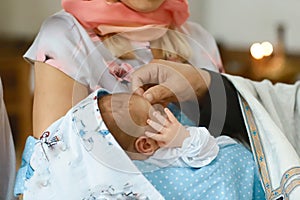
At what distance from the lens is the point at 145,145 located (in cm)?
66

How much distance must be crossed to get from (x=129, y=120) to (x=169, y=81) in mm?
132

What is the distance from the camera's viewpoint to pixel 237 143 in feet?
2.50

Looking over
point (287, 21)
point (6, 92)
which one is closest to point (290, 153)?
point (6, 92)

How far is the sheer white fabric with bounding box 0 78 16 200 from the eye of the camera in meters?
0.81

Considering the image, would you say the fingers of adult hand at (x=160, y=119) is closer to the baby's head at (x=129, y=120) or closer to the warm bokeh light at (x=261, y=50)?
the baby's head at (x=129, y=120)

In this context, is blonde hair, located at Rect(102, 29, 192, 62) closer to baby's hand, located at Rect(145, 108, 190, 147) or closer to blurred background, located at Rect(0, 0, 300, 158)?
baby's hand, located at Rect(145, 108, 190, 147)

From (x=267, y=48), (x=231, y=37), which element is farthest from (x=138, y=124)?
(x=231, y=37)

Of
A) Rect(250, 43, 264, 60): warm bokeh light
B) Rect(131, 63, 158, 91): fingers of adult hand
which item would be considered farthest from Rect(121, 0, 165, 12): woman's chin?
Rect(250, 43, 264, 60): warm bokeh light

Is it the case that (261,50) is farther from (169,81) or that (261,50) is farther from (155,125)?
(155,125)

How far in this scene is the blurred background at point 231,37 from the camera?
244 centimetres

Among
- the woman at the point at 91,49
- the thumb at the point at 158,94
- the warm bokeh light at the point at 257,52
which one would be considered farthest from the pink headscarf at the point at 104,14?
the warm bokeh light at the point at 257,52

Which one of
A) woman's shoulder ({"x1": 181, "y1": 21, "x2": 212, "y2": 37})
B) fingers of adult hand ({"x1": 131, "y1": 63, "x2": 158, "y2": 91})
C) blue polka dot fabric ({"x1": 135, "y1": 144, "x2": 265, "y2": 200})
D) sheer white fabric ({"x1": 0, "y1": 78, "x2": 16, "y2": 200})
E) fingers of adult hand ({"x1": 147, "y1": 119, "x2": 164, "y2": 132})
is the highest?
fingers of adult hand ({"x1": 131, "y1": 63, "x2": 158, "y2": 91})

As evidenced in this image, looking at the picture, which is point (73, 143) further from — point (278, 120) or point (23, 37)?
point (23, 37)

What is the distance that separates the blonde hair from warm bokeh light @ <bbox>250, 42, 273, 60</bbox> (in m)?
1.63
